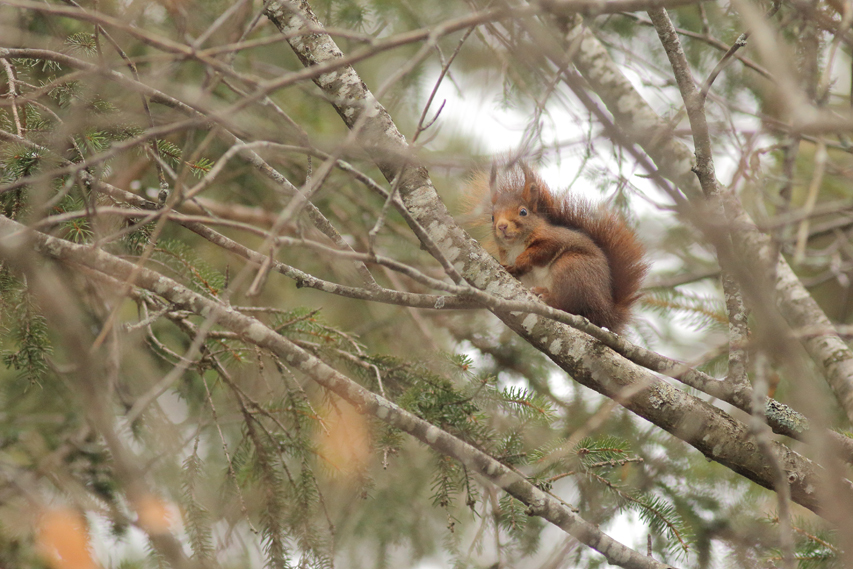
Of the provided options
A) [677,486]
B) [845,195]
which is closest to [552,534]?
[677,486]

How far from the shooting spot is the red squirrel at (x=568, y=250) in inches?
107

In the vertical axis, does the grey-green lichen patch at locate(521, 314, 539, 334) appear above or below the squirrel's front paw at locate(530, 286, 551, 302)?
below

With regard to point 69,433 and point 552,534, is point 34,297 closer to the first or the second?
Result: point 69,433

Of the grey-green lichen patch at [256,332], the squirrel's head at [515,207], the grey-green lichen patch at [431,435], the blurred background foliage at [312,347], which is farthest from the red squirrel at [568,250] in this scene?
the grey-green lichen patch at [256,332]

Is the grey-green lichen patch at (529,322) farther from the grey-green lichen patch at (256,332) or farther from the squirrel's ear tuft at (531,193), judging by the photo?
the squirrel's ear tuft at (531,193)

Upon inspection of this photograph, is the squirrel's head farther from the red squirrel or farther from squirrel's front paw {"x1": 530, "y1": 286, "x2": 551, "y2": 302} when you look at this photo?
squirrel's front paw {"x1": 530, "y1": 286, "x2": 551, "y2": 302}

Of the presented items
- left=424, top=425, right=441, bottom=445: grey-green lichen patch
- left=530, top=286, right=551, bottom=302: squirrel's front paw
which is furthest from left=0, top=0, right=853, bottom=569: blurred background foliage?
left=530, top=286, right=551, bottom=302: squirrel's front paw

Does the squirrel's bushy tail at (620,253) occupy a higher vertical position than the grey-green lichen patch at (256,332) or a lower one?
higher

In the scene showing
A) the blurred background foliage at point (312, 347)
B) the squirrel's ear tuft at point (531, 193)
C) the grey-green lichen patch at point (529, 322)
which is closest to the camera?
the blurred background foliage at point (312, 347)

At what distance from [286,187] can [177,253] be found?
34.0 inches

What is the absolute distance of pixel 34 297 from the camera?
212 centimetres

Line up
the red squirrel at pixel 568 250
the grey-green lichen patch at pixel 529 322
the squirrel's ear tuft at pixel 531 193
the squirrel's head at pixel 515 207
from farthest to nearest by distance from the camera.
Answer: the squirrel's ear tuft at pixel 531 193
the squirrel's head at pixel 515 207
the red squirrel at pixel 568 250
the grey-green lichen patch at pixel 529 322

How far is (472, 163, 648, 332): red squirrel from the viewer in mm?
2717

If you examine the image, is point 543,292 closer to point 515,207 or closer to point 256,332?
point 515,207
